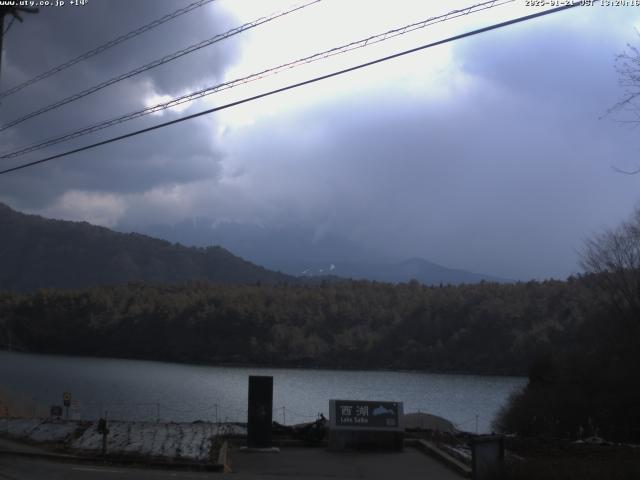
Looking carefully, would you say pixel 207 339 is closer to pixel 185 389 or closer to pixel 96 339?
pixel 96 339

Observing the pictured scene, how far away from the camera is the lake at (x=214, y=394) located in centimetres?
4753

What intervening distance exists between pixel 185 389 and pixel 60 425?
4506cm

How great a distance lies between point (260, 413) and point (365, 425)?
10.8 feet

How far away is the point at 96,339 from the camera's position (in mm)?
147375

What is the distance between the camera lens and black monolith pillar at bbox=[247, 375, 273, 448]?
20984 mm

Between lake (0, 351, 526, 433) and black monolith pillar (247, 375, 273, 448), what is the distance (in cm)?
1588

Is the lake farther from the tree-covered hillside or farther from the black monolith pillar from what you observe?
→ the black monolith pillar

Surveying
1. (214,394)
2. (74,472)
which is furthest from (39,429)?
(214,394)

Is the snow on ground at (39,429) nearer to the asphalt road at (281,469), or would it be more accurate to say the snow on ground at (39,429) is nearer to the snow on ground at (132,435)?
the snow on ground at (132,435)

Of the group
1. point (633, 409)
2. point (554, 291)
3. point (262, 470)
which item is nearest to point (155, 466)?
point (262, 470)

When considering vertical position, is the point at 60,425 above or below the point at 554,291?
below

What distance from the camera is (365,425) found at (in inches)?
862

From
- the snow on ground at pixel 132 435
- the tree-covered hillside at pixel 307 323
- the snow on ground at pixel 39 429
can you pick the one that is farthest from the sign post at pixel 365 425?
the tree-covered hillside at pixel 307 323

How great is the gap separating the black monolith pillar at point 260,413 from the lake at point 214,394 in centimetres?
1588
